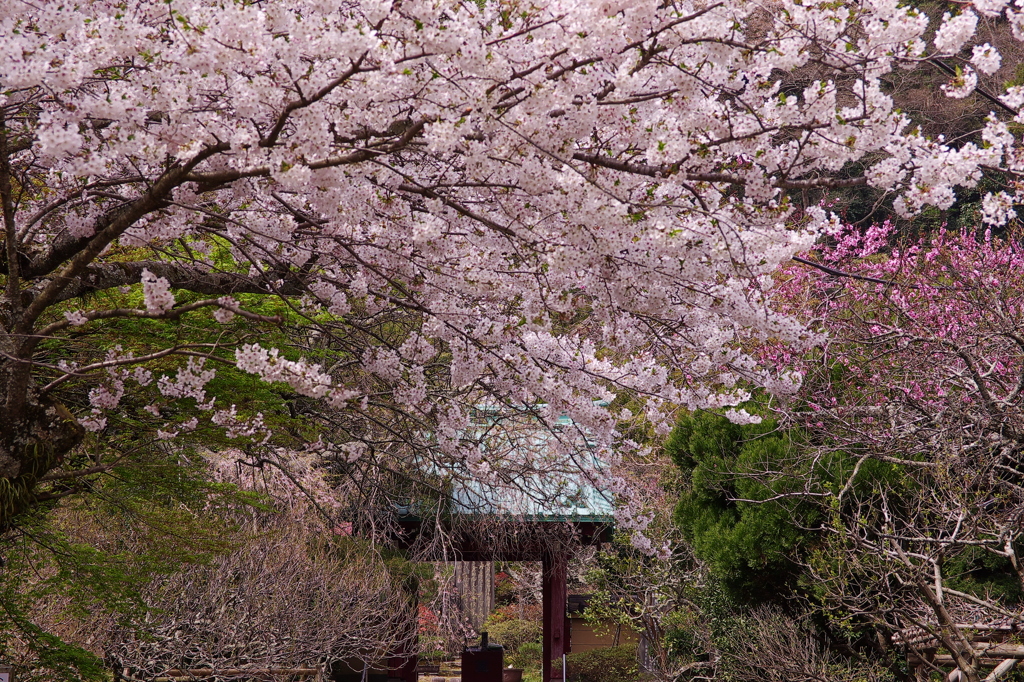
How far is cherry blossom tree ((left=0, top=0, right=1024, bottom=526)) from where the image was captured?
2.58 metres

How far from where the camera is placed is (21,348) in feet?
10.5

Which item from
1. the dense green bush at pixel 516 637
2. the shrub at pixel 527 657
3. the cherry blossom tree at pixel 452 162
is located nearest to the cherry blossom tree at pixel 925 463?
the cherry blossom tree at pixel 452 162

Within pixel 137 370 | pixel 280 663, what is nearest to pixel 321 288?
pixel 137 370

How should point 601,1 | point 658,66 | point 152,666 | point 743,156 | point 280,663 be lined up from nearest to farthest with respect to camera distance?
point 601,1 → point 658,66 → point 743,156 → point 152,666 → point 280,663

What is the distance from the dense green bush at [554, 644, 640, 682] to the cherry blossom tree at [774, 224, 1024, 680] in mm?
6715

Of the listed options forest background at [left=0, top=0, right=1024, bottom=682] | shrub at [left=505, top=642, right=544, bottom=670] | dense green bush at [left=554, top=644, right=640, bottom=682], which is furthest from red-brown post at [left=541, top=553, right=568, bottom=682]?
shrub at [left=505, top=642, right=544, bottom=670]

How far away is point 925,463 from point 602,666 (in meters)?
9.71

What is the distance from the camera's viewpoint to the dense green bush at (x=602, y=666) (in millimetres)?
13664

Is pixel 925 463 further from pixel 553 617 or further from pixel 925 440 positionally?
pixel 553 617

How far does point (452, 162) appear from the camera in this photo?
3.72 m

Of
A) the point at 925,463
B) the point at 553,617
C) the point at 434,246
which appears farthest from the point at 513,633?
the point at 434,246

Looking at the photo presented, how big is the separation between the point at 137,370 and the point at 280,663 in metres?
4.55

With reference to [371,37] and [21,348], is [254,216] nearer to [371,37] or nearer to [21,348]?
[21,348]

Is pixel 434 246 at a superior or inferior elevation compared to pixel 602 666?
superior
